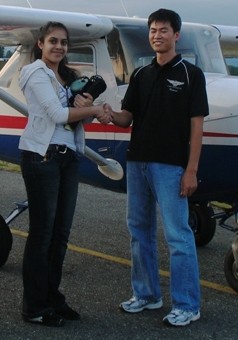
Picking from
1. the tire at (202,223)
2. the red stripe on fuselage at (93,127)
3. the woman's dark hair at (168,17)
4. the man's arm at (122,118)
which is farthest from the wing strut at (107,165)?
the tire at (202,223)

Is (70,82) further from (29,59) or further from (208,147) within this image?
(29,59)

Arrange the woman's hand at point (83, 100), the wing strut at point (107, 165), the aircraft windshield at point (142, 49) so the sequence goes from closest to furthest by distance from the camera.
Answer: the woman's hand at point (83, 100) < the wing strut at point (107, 165) < the aircraft windshield at point (142, 49)

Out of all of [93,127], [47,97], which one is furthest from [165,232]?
[93,127]

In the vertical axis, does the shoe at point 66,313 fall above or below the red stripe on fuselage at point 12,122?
below

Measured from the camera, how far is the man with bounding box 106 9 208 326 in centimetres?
375

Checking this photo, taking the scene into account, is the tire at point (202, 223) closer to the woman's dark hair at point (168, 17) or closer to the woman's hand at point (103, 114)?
the woman's hand at point (103, 114)

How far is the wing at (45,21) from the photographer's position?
4.80 m

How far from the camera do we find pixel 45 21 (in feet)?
16.2

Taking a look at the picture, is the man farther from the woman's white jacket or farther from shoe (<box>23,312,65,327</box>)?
shoe (<box>23,312,65,327</box>)

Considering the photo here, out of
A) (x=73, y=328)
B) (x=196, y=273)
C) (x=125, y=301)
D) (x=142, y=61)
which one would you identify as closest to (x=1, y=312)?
(x=73, y=328)

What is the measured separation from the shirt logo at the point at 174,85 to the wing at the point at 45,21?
1.44 meters

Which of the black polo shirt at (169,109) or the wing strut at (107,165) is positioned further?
the wing strut at (107,165)

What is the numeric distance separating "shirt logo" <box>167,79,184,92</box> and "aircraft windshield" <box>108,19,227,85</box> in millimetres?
1378

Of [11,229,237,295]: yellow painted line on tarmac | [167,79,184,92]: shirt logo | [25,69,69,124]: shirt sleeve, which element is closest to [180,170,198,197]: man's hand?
[167,79,184,92]: shirt logo
